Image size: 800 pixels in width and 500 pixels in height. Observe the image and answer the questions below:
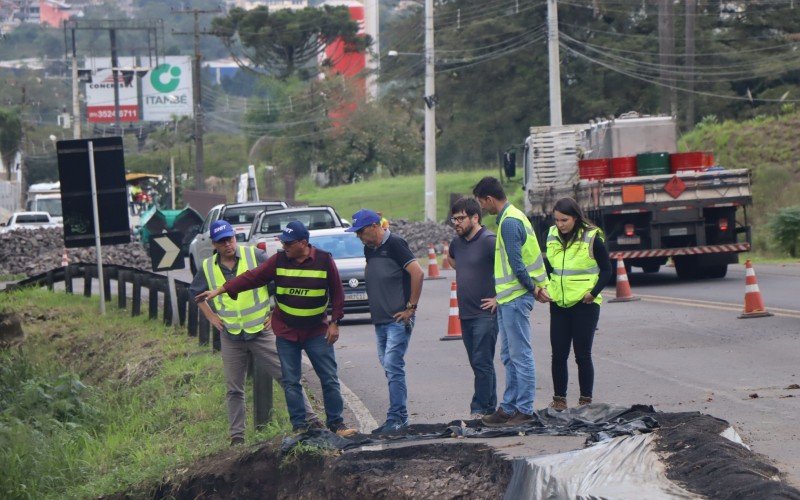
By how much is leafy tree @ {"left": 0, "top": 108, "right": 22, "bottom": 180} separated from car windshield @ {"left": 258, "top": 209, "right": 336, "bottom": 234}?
45667mm

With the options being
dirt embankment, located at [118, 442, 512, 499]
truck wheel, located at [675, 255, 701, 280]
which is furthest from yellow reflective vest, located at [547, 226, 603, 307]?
truck wheel, located at [675, 255, 701, 280]

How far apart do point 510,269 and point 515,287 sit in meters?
0.14

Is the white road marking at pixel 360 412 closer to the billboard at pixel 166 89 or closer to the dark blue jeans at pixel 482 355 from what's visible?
the dark blue jeans at pixel 482 355

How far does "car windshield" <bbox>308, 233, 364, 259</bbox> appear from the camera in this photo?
2009 cm

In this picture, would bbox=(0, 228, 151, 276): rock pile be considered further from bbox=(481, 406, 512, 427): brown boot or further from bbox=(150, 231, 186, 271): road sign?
bbox=(481, 406, 512, 427): brown boot

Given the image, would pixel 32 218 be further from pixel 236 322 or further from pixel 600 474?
pixel 600 474

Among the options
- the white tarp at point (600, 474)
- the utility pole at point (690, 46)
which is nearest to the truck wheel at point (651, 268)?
the white tarp at point (600, 474)

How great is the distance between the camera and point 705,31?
5469 cm

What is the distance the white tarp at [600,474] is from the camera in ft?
20.3

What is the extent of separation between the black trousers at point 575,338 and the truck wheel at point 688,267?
1405 centimetres

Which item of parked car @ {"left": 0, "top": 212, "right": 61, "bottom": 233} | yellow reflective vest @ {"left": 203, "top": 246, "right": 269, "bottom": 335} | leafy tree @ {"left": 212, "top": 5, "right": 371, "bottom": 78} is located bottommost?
parked car @ {"left": 0, "top": 212, "right": 61, "bottom": 233}

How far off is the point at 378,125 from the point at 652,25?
25.0 metres

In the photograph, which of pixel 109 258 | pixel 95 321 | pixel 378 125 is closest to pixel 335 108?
pixel 378 125

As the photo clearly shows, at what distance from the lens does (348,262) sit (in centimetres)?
1962
